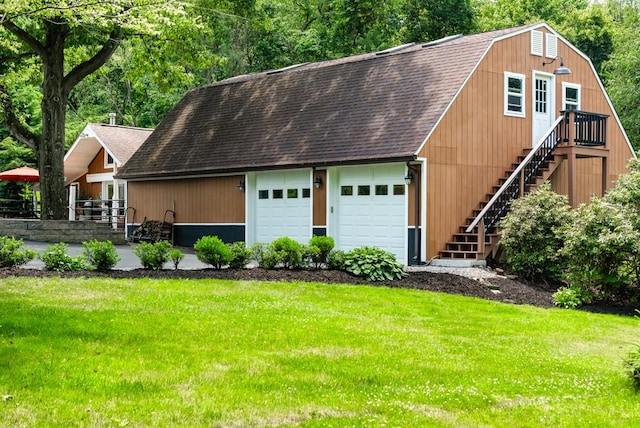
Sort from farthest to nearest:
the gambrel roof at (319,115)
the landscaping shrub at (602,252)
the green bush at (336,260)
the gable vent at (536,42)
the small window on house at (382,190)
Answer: the gable vent at (536,42), the gambrel roof at (319,115), the small window on house at (382,190), the green bush at (336,260), the landscaping shrub at (602,252)

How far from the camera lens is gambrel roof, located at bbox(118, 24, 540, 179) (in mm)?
19438

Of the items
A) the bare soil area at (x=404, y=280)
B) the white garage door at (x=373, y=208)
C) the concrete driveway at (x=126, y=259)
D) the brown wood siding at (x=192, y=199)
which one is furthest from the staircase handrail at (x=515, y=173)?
the brown wood siding at (x=192, y=199)

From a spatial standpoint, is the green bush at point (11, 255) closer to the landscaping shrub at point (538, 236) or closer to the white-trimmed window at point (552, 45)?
the landscaping shrub at point (538, 236)

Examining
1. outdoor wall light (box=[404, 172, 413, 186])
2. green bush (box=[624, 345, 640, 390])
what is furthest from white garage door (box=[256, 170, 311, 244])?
green bush (box=[624, 345, 640, 390])

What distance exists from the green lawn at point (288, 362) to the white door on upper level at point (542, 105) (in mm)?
10058

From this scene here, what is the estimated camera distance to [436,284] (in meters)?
14.6

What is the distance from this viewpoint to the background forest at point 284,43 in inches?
1033

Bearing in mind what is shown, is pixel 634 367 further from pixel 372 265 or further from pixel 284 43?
pixel 284 43

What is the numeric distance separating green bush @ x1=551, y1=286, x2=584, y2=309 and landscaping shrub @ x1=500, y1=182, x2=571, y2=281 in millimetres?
1704

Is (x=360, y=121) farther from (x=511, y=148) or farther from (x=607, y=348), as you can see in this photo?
(x=607, y=348)

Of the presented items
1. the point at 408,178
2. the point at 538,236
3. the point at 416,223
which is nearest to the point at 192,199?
the point at 408,178

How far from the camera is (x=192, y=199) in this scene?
24.8 meters

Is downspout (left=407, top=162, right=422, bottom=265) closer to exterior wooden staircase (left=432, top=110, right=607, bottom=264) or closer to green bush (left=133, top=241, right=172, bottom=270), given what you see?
exterior wooden staircase (left=432, top=110, right=607, bottom=264)

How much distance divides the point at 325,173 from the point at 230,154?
3.88 meters
